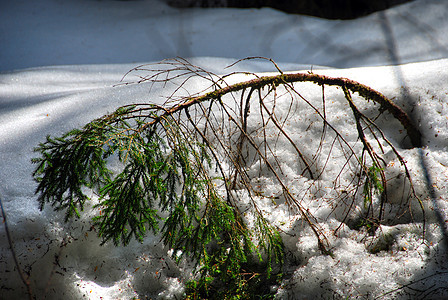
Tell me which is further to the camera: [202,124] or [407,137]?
[202,124]

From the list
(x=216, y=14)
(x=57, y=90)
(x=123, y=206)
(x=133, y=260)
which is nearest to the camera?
(x=123, y=206)

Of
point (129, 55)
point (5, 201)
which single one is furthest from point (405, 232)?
point (129, 55)

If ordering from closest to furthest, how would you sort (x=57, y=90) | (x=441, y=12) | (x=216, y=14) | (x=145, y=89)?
(x=145, y=89), (x=57, y=90), (x=441, y=12), (x=216, y=14)

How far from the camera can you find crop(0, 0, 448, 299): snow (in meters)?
1.98

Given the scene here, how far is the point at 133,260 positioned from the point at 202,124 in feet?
4.08

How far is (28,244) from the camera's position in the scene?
214 cm

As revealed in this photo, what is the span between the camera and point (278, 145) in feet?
9.19

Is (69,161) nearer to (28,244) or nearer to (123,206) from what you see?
(123,206)

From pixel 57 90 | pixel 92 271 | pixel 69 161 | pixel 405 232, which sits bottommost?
pixel 92 271

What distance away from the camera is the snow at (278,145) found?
198 centimetres

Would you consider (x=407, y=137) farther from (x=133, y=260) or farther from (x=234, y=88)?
(x=133, y=260)

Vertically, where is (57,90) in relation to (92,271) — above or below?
above

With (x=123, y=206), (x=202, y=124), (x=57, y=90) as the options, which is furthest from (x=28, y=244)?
(x=57, y=90)

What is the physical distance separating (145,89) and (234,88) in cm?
154
